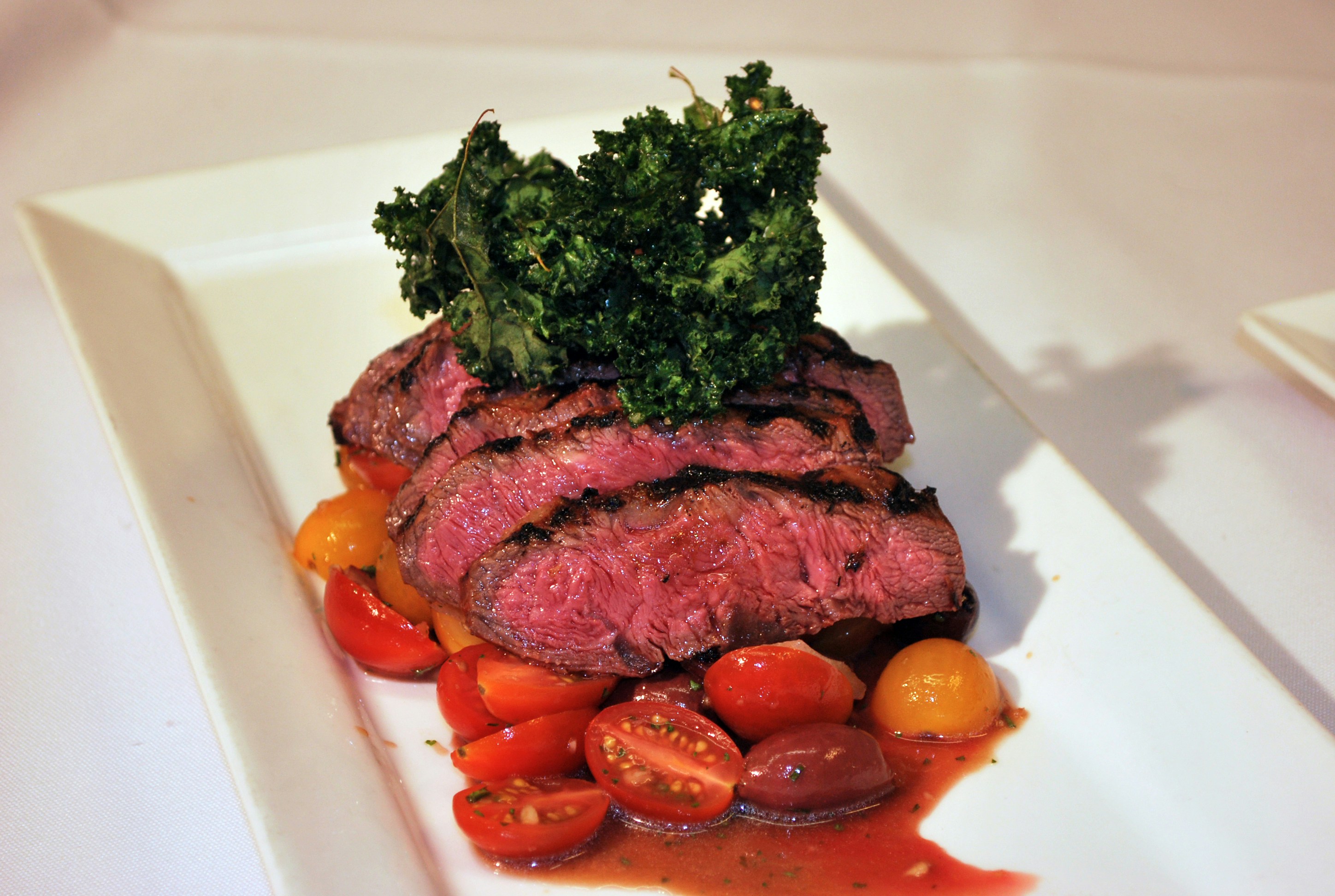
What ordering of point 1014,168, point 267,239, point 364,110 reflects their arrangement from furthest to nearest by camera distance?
point 364,110 → point 1014,168 → point 267,239

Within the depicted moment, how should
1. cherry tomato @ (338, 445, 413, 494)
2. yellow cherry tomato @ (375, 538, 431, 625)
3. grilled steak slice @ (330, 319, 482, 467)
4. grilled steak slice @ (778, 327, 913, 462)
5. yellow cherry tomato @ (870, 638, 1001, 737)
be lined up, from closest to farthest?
yellow cherry tomato @ (870, 638, 1001, 737), yellow cherry tomato @ (375, 538, 431, 625), grilled steak slice @ (778, 327, 913, 462), grilled steak slice @ (330, 319, 482, 467), cherry tomato @ (338, 445, 413, 494)

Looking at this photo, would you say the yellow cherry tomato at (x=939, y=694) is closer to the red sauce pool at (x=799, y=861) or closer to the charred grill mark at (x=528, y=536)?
the red sauce pool at (x=799, y=861)

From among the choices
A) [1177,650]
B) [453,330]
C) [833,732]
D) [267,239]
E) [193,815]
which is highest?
[267,239]

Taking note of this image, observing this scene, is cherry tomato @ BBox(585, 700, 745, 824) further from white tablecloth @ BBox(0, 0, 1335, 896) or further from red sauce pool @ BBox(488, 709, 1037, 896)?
white tablecloth @ BBox(0, 0, 1335, 896)

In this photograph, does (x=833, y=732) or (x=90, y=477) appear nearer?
(x=833, y=732)

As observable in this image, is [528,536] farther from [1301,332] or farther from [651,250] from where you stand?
[1301,332]

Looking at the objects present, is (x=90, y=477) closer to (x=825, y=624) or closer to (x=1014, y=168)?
(x=825, y=624)

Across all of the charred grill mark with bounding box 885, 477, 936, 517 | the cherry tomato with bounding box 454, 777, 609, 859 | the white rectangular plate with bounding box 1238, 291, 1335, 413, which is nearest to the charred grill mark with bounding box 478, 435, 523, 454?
the cherry tomato with bounding box 454, 777, 609, 859

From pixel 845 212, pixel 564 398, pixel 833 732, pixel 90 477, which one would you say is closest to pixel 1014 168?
pixel 845 212
